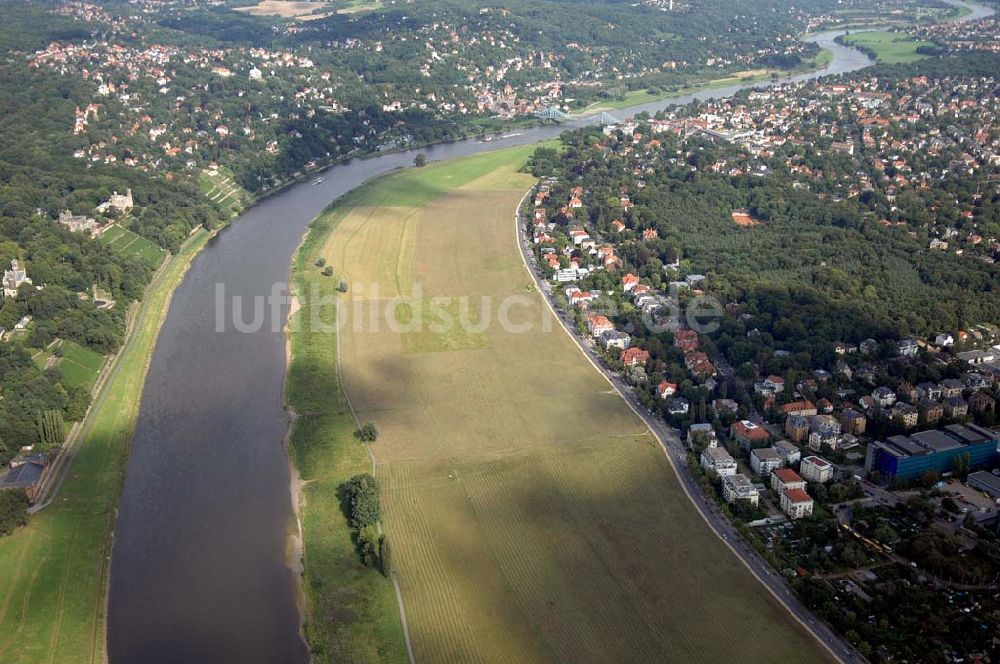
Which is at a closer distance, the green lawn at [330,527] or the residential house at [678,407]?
the green lawn at [330,527]

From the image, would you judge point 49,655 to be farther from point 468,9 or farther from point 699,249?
point 468,9

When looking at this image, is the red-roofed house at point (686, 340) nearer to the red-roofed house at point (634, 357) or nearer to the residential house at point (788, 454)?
the red-roofed house at point (634, 357)

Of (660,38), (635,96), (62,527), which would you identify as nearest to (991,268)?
(62,527)

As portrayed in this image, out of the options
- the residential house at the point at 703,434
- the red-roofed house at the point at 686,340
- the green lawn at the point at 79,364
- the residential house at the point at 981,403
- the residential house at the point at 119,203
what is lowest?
the residential house at the point at 981,403

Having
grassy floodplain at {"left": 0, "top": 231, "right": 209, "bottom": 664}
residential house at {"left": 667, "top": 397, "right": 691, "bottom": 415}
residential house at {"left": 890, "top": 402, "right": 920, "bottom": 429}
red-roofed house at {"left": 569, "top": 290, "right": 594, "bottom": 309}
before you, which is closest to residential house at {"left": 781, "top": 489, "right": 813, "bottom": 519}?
residential house at {"left": 667, "top": 397, "right": 691, "bottom": 415}

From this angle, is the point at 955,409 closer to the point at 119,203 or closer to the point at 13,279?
the point at 13,279

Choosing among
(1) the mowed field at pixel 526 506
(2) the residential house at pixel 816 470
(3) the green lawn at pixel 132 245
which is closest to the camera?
(1) the mowed field at pixel 526 506

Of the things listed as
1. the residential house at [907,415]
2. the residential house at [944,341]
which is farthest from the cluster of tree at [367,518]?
the residential house at [944,341]

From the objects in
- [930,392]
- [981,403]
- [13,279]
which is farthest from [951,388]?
[13,279]
